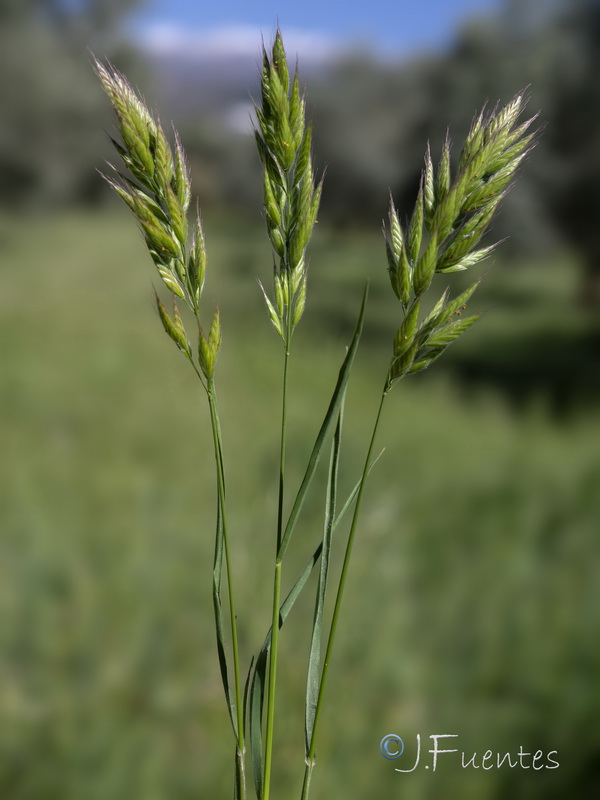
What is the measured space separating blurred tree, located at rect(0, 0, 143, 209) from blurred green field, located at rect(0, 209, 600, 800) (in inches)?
212

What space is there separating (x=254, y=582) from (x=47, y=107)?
11.8m

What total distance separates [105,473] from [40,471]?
1.31 ft

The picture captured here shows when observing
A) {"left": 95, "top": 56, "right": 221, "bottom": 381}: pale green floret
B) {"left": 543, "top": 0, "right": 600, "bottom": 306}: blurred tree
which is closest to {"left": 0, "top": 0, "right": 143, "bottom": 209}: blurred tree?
{"left": 543, "top": 0, "right": 600, "bottom": 306}: blurred tree

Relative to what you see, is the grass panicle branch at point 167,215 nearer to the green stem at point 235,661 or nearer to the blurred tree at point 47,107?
the green stem at point 235,661

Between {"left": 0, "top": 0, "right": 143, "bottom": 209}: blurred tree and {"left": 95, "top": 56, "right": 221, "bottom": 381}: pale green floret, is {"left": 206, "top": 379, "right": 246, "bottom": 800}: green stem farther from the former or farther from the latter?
{"left": 0, "top": 0, "right": 143, "bottom": 209}: blurred tree

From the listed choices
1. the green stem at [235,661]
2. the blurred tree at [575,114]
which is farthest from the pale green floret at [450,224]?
the blurred tree at [575,114]

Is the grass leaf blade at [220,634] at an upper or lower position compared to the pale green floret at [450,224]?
lower

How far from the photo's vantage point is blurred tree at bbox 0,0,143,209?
12516mm

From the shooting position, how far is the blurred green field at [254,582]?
2.78 metres

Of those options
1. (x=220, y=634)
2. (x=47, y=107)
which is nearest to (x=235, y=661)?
(x=220, y=634)

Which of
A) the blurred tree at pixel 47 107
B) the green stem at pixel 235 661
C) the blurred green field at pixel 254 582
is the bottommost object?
the blurred green field at pixel 254 582

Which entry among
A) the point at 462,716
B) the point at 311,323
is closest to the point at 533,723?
the point at 462,716

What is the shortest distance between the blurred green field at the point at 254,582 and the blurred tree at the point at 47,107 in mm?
5381

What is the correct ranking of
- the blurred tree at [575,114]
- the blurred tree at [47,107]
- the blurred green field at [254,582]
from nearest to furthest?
the blurred green field at [254,582], the blurred tree at [575,114], the blurred tree at [47,107]
